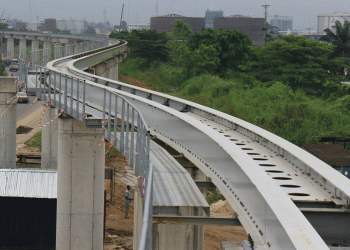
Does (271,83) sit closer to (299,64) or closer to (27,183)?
A: (299,64)

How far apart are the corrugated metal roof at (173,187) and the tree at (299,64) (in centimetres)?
3076

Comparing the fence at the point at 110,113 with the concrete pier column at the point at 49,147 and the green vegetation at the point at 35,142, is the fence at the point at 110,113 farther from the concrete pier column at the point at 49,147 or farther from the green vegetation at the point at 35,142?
the green vegetation at the point at 35,142

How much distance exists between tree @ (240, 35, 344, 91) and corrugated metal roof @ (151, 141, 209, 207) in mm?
30761

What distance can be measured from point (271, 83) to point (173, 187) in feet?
106

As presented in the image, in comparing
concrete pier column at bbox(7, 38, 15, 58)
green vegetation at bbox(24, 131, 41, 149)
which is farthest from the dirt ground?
concrete pier column at bbox(7, 38, 15, 58)

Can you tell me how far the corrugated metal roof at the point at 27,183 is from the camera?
24406mm

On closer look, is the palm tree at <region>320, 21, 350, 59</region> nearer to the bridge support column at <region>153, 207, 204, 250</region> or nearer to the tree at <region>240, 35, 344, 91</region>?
the tree at <region>240, 35, 344, 91</region>

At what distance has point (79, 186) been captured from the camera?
21.4 metres

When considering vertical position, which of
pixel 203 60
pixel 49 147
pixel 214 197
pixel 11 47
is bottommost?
pixel 214 197

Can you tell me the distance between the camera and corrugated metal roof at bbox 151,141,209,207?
937 cm

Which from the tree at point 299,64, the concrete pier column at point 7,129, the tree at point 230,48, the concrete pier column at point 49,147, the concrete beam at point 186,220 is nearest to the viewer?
the concrete beam at point 186,220

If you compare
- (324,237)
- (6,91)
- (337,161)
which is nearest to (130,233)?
(6,91)

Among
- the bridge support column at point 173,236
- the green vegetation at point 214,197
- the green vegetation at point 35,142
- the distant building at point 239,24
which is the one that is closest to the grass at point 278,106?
the green vegetation at point 214,197

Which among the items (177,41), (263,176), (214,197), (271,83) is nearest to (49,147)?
(214,197)
